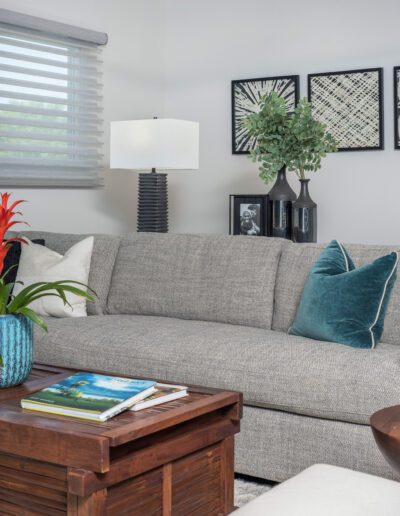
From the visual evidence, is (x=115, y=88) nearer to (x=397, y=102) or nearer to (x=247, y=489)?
(x=397, y=102)

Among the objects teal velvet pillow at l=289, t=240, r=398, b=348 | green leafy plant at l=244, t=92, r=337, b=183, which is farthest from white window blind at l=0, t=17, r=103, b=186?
teal velvet pillow at l=289, t=240, r=398, b=348

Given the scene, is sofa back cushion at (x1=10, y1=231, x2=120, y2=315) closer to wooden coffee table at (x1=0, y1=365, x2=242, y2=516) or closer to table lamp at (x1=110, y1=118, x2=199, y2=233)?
table lamp at (x1=110, y1=118, x2=199, y2=233)

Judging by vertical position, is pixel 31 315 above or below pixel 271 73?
below

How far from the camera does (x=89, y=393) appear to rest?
201 cm

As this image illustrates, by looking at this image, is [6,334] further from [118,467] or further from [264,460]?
[264,460]

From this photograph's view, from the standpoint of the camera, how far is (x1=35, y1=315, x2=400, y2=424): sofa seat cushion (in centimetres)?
250

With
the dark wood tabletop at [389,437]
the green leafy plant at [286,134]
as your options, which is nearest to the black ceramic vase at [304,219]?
the green leafy plant at [286,134]

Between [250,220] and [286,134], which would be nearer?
[286,134]

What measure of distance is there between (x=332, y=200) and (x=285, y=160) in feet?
2.77

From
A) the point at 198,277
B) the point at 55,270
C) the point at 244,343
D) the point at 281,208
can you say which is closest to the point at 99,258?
the point at 55,270

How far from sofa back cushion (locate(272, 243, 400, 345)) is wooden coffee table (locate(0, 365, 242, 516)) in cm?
104

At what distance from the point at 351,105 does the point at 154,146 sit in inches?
47.5

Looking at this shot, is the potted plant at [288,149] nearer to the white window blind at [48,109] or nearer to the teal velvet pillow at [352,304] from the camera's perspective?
the teal velvet pillow at [352,304]

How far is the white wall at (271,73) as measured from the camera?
179 inches
